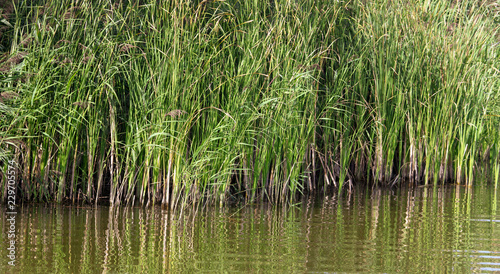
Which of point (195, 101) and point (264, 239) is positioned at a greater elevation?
point (195, 101)

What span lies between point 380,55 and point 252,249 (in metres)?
3.72

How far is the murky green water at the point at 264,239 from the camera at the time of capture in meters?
4.25

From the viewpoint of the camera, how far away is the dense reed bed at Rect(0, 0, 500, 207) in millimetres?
5926

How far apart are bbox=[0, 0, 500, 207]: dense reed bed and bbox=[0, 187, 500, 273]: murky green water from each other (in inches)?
14.7

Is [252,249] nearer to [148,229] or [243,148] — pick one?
[148,229]

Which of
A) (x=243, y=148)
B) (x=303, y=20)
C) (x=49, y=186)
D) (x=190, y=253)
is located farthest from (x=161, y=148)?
(x=303, y=20)

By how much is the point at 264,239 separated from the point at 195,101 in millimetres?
1707

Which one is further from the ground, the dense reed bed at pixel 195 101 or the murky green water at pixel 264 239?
the dense reed bed at pixel 195 101

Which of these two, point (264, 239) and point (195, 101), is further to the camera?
point (195, 101)

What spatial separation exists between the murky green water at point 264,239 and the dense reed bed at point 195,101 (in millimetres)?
373

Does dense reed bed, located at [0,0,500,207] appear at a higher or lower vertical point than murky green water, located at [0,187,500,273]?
higher

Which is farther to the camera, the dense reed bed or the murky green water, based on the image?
the dense reed bed

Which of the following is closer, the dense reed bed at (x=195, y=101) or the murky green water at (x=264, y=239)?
the murky green water at (x=264, y=239)

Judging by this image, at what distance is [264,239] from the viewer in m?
4.98
